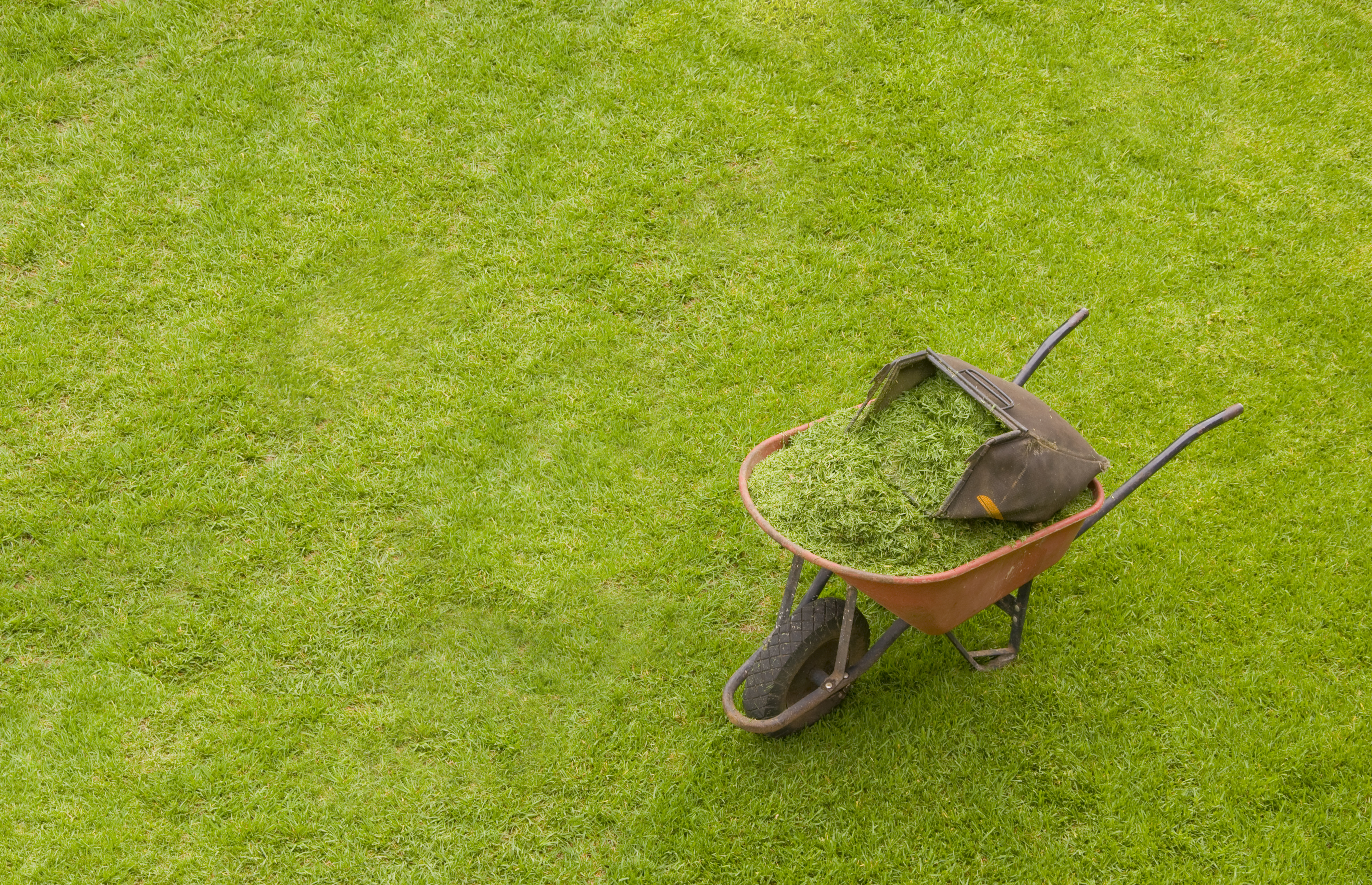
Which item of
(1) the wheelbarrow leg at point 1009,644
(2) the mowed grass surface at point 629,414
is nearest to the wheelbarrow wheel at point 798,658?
(2) the mowed grass surface at point 629,414

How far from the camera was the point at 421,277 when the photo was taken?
18.5 ft

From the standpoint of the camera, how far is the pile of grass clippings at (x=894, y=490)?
131 inches

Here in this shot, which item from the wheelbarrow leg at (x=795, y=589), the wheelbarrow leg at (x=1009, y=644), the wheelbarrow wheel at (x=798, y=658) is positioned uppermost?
the wheelbarrow leg at (x=795, y=589)

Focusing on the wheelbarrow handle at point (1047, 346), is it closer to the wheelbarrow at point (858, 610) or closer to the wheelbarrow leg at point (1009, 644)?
the wheelbarrow at point (858, 610)

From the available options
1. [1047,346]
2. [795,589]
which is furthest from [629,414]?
[1047,346]

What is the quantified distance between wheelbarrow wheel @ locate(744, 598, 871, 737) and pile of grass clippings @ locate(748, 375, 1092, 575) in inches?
20.4

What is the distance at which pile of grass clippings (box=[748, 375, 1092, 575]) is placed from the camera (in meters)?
3.32

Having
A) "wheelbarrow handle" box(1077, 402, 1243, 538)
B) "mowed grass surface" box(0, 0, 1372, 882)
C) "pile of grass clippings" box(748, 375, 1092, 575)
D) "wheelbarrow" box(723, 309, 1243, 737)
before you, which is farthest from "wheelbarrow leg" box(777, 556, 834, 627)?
"wheelbarrow handle" box(1077, 402, 1243, 538)

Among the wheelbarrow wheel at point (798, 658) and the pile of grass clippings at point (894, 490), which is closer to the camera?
the pile of grass clippings at point (894, 490)

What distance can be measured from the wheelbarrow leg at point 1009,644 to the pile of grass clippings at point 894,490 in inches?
24.3

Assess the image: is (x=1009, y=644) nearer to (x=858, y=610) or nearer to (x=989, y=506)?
(x=858, y=610)

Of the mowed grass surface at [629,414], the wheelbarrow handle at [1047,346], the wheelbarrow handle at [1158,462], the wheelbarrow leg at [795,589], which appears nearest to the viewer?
the wheelbarrow handle at [1158,462]

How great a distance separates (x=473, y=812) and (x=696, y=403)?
2.26 m

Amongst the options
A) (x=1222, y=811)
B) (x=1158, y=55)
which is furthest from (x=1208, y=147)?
(x=1222, y=811)
